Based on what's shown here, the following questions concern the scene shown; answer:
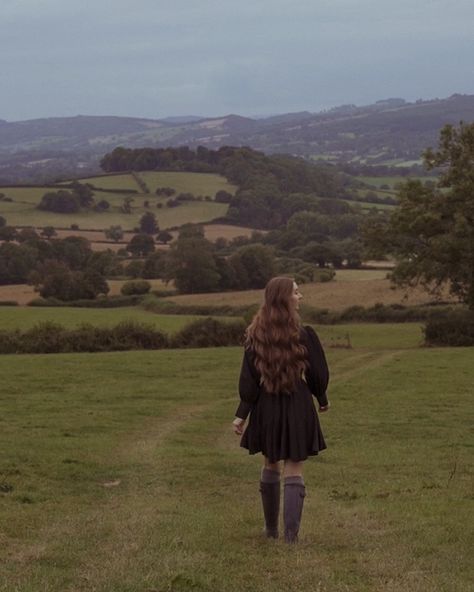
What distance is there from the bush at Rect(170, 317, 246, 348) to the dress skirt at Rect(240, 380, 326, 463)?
45761 mm

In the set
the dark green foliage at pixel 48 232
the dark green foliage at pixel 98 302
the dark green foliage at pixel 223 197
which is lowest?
the dark green foliage at pixel 98 302

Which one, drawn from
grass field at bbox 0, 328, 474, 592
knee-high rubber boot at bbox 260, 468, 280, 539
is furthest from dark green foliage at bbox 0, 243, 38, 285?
knee-high rubber boot at bbox 260, 468, 280, 539

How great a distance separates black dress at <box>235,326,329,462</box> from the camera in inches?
380

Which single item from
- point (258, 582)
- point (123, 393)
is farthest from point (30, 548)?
point (123, 393)

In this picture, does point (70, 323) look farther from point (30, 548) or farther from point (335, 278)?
point (30, 548)

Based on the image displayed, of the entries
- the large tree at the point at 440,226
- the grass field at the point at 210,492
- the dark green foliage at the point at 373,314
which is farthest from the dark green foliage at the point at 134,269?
the grass field at the point at 210,492

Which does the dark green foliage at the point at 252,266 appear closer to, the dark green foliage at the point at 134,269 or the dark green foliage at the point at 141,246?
the dark green foliage at the point at 134,269

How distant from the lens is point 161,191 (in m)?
154

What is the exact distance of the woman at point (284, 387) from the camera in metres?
9.55

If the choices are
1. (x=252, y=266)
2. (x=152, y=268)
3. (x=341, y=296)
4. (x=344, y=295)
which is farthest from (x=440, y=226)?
(x=152, y=268)

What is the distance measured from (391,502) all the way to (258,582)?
5820mm

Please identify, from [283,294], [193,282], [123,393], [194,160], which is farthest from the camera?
[194,160]

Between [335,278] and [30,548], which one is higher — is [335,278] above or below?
below

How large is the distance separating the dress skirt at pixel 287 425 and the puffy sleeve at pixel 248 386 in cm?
9
